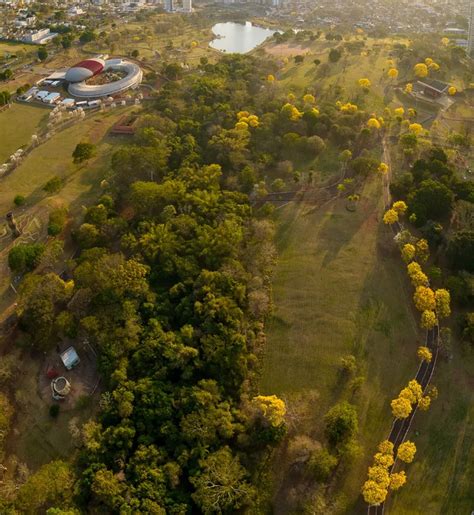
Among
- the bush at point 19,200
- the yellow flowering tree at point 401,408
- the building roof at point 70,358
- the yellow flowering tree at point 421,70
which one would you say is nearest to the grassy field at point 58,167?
the bush at point 19,200

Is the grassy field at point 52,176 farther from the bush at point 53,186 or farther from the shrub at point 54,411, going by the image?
the shrub at point 54,411

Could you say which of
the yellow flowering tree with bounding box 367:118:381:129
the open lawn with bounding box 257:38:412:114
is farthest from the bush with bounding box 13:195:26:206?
the open lawn with bounding box 257:38:412:114

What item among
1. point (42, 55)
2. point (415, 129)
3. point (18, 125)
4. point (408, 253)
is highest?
point (42, 55)

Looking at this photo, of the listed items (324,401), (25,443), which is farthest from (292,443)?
(25,443)

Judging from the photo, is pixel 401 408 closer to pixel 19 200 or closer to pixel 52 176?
pixel 19 200

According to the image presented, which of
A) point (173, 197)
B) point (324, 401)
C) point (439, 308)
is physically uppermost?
point (173, 197)

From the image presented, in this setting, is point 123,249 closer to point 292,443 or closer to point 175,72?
point 292,443

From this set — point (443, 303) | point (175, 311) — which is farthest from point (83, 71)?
point (443, 303)
